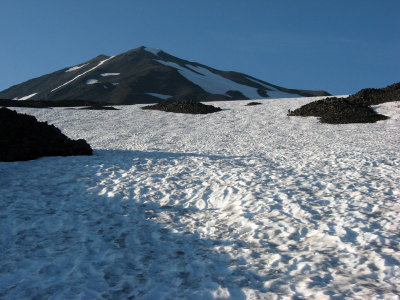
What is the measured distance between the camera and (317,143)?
1664 cm

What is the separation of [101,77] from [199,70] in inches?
1211

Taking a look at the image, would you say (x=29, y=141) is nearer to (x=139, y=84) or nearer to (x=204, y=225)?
(x=204, y=225)

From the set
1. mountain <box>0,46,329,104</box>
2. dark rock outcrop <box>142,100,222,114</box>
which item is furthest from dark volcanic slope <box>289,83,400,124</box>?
mountain <box>0,46,329,104</box>

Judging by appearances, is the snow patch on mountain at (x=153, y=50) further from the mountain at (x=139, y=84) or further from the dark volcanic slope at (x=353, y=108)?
the dark volcanic slope at (x=353, y=108)

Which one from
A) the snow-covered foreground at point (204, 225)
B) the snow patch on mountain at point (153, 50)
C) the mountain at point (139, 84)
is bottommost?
the snow-covered foreground at point (204, 225)

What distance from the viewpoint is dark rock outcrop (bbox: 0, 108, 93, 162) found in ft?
43.1

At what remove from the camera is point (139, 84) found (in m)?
78.5

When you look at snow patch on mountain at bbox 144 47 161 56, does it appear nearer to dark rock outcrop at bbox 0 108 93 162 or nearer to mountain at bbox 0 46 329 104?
mountain at bbox 0 46 329 104

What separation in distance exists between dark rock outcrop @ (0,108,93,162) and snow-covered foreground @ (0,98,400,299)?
737 millimetres

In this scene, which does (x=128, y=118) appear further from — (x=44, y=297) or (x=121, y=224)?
(x=44, y=297)

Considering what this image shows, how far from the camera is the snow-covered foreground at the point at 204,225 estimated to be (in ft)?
15.4

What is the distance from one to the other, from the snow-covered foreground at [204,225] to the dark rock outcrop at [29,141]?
2.42 feet

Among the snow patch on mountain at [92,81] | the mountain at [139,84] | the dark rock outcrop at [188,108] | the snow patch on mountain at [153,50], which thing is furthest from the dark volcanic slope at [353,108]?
the snow patch on mountain at [153,50]

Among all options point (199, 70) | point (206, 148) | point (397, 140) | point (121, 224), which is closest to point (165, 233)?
point (121, 224)
